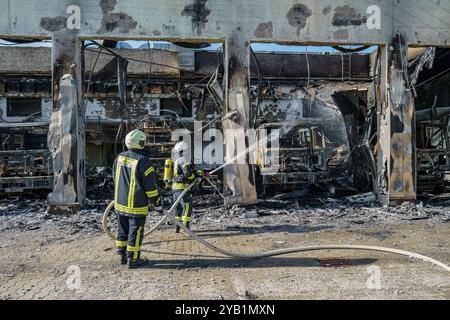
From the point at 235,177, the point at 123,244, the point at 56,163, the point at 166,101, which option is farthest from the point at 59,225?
the point at 166,101

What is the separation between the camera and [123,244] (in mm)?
4746

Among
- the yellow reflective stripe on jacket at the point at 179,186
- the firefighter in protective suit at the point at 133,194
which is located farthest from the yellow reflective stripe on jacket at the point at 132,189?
the yellow reflective stripe on jacket at the point at 179,186

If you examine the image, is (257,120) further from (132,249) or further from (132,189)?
(132,249)

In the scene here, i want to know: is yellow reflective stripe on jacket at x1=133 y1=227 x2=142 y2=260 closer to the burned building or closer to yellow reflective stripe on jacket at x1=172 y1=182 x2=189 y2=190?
yellow reflective stripe on jacket at x1=172 y1=182 x2=189 y2=190

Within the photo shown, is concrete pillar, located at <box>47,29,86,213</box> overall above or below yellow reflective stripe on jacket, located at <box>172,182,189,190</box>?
above

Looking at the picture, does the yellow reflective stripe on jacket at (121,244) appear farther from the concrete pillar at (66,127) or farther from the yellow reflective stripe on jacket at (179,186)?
the concrete pillar at (66,127)

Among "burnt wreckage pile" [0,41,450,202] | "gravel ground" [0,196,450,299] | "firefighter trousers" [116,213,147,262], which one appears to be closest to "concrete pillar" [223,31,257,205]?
"burnt wreckage pile" [0,41,450,202]

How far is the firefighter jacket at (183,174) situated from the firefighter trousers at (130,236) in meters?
1.88

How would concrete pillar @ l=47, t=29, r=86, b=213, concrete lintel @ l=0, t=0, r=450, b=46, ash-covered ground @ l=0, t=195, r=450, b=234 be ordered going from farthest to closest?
concrete lintel @ l=0, t=0, r=450, b=46 < concrete pillar @ l=47, t=29, r=86, b=213 < ash-covered ground @ l=0, t=195, r=450, b=234

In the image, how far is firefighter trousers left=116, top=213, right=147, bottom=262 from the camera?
462 cm

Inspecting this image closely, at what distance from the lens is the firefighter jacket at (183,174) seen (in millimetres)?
6535

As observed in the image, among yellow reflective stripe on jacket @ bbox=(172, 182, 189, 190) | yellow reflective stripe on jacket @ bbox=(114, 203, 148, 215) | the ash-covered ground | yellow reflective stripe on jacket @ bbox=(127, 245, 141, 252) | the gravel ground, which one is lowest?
the gravel ground

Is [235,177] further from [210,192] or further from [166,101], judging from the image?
[166,101]

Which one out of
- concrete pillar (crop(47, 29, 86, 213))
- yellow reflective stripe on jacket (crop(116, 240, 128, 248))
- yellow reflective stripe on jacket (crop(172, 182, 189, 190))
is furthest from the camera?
concrete pillar (crop(47, 29, 86, 213))
